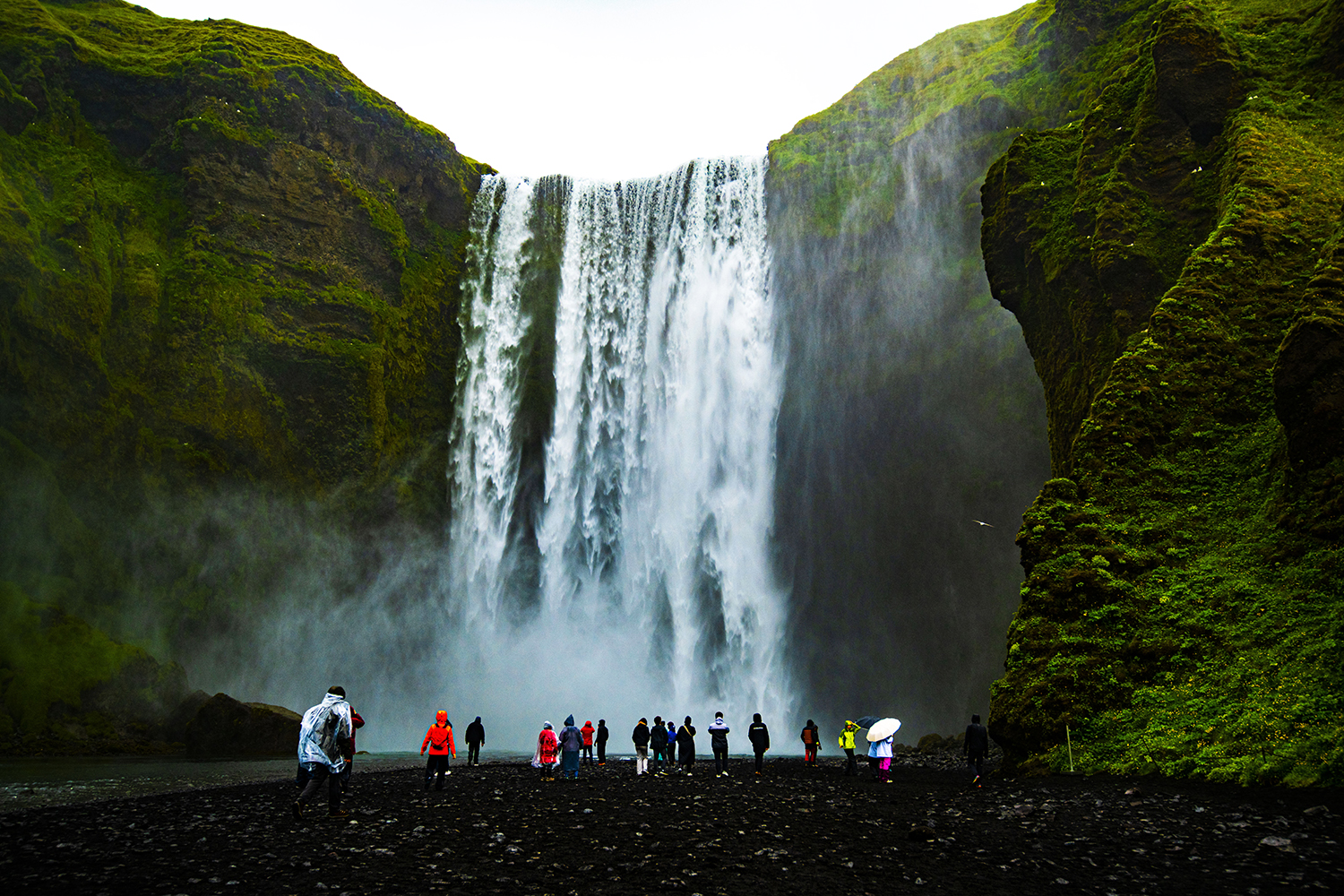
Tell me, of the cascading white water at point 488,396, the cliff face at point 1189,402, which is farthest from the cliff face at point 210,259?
the cliff face at point 1189,402

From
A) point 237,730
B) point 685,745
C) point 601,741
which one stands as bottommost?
point 237,730

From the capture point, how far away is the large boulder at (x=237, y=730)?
2669 cm

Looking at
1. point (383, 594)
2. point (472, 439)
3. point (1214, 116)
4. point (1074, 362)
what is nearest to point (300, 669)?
point (383, 594)

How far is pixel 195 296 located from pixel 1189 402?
37.9m

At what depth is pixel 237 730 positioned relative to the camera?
1060 inches

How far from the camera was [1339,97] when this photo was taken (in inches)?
792

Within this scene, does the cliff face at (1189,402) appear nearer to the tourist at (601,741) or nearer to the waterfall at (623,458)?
the tourist at (601,741)

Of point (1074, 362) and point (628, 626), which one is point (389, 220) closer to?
point (628, 626)

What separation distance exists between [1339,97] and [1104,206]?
5569mm

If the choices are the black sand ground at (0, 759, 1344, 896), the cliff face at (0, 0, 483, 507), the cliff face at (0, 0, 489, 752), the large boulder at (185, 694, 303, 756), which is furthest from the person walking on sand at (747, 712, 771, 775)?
the cliff face at (0, 0, 483, 507)

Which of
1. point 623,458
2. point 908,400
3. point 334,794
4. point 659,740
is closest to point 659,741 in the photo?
point 659,740

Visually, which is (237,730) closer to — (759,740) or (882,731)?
(759,740)

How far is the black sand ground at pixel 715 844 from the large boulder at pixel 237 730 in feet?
48.6

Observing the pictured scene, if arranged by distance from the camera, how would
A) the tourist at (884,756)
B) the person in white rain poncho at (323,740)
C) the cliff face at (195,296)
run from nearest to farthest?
the person in white rain poncho at (323,740) → the tourist at (884,756) → the cliff face at (195,296)
